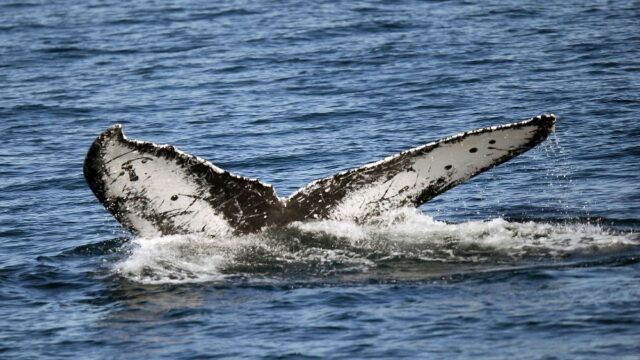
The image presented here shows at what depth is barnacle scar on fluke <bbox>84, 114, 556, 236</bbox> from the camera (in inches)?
381

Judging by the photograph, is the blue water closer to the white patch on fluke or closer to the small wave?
the small wave

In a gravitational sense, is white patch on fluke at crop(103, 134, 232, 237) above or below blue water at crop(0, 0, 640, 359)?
above

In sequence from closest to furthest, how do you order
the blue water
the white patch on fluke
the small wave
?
the blue water < the white patch on fluke < the small wave

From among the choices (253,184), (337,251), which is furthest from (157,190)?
(337,251)

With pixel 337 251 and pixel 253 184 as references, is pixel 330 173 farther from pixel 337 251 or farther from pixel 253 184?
pixel 253 184

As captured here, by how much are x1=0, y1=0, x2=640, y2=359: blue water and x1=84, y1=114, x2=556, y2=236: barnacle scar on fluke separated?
0.23 metres

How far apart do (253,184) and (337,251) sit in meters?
1.04

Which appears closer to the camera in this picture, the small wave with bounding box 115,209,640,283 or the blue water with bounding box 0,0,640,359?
the blue water with bounding box 0,0,640,359

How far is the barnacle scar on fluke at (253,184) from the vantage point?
9.68 m

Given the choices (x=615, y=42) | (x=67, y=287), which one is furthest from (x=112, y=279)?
(x=615, y=42)

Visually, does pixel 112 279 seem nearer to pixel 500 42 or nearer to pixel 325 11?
pixel 500 42

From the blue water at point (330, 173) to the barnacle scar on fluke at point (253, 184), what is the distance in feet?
0.76

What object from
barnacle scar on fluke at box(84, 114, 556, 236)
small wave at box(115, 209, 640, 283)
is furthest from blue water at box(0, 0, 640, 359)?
barnacle scar on fluke at box(84, 114, 556, 236)

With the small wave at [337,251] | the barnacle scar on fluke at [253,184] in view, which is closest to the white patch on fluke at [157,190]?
the barnacle scar on fluke at [253,184]
